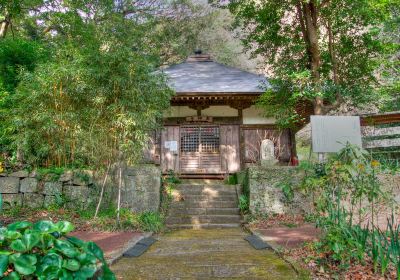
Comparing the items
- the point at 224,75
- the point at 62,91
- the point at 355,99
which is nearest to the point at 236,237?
the point at 62,91

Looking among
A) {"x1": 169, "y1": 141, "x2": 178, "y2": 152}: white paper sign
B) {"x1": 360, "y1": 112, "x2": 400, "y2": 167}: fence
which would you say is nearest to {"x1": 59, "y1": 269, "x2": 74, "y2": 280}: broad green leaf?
{"x1": 169, "y1": 141, "x2": 178, "y2": 152}: white paper sign

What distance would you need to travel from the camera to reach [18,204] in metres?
7.00

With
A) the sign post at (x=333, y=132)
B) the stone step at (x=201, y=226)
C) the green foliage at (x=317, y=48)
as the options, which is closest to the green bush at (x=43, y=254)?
the stone step at (x=201, y=226)

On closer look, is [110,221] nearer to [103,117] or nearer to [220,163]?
[103,117]

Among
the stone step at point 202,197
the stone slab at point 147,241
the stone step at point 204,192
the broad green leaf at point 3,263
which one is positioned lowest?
the stone slab at point 147,241

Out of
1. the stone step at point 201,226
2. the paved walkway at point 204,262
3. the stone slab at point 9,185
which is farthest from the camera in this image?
the stone slab at point 9,185

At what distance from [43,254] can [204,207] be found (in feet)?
18.8

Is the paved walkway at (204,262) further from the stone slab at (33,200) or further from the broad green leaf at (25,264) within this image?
the stone slab at (33,200)

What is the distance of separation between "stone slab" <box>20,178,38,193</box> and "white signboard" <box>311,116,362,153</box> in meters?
6.06

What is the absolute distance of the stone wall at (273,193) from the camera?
7004 millimetres

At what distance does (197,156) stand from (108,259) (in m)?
6.66

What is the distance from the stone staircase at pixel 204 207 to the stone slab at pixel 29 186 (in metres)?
3.11

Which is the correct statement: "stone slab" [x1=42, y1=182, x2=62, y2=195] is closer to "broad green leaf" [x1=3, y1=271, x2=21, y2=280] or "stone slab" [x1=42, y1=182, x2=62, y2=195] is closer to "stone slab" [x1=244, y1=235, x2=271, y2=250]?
"stone slab" [x1=244, y1=235, x2=271, y2=250]

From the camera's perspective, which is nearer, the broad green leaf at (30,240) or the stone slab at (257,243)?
the broad green leaf at (30,240)
